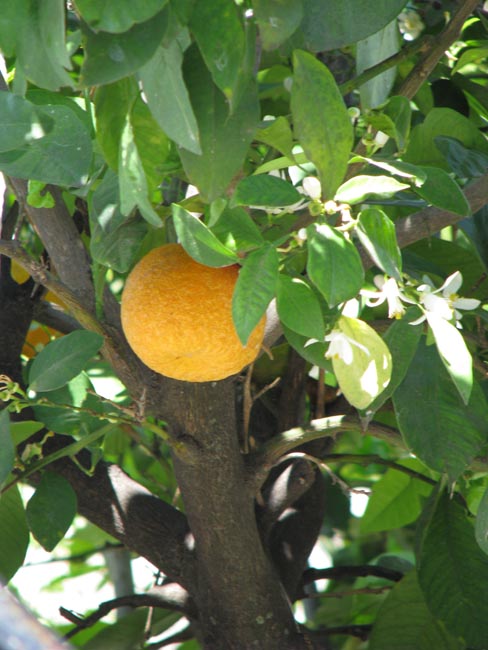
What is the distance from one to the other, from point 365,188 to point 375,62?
0.20 metres

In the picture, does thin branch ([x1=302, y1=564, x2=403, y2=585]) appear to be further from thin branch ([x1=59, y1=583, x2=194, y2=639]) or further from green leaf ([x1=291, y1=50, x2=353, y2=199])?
green leaf ([x1=291, y1=50, x2=353, y2=199])

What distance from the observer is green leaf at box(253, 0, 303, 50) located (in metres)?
0.39

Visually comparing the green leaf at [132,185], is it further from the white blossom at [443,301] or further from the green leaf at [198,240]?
the white blossom at [443,301]

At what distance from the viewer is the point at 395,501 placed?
118cm

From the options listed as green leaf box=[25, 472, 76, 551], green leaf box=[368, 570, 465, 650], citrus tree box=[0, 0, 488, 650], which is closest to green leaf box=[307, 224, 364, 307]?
citrus tree box=[0, 0, 488, 650]

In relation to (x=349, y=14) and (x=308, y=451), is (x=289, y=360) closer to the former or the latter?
(x=308, y=451)

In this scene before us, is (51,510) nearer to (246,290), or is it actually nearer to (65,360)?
(65,360)

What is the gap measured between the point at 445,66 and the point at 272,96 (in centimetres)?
20

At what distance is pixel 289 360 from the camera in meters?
0.91

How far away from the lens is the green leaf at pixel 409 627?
89 cm

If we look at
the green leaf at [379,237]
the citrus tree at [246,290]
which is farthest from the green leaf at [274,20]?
the green leaf at [379,237]

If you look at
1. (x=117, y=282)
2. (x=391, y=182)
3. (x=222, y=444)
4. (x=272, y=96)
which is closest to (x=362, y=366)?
(x=391, y=182)

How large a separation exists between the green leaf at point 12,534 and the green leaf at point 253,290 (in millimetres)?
525

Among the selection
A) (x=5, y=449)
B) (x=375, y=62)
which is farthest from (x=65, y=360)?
(x=375, y=62)
